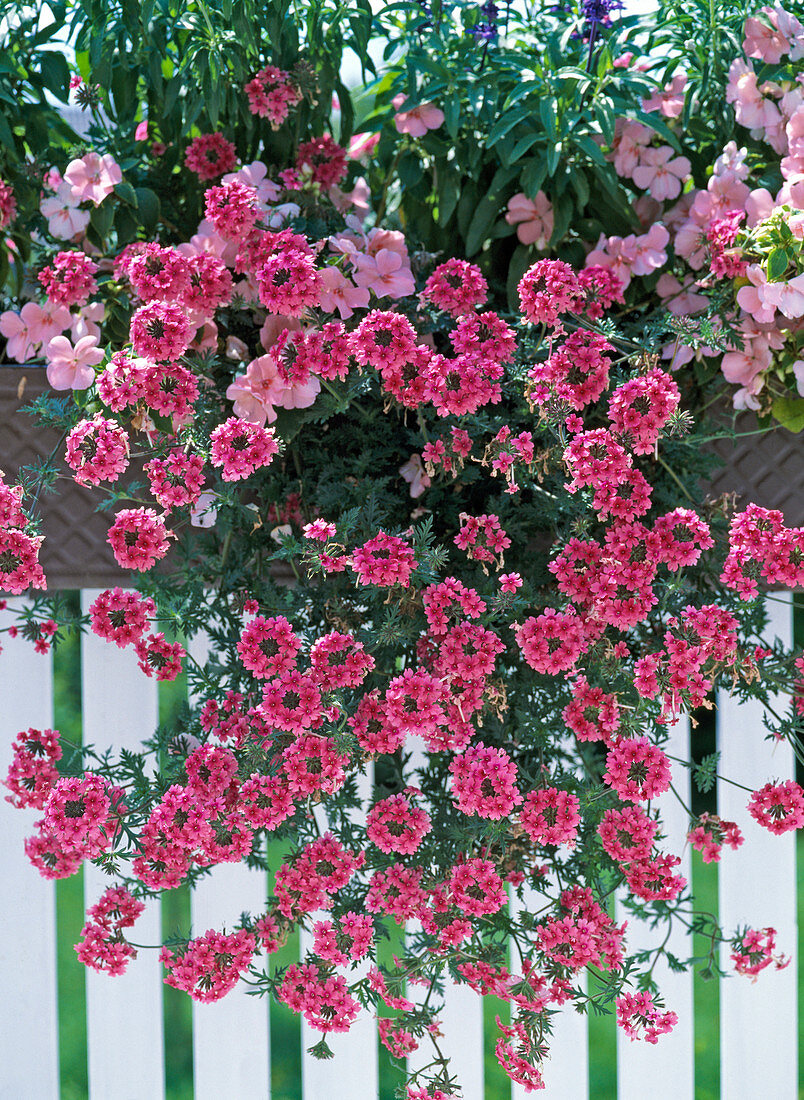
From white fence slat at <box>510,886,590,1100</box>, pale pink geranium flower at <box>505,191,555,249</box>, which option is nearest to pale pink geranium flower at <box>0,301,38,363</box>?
pale pink geranium flower at <box>505,191,555,249</box>

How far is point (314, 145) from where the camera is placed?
141cm

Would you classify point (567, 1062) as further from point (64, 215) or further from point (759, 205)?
point (64, 215)

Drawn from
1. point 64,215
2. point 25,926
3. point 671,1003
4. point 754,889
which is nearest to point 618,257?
point 64,215

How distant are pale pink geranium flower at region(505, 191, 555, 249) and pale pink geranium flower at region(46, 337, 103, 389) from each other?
607mm

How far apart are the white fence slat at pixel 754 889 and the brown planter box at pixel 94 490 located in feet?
0.90

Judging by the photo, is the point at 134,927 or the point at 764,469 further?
the point at 134,927

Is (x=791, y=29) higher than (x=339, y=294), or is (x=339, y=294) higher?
(x=791, y=29)

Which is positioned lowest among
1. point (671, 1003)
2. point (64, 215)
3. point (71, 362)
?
point (671, 1003)

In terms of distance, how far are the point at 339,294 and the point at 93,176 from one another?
0.42m

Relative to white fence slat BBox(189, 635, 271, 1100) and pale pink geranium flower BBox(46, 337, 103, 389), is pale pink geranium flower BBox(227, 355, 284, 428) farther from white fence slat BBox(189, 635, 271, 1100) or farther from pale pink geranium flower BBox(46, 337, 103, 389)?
white fence slat BBox(189, 635, 271, 1100)

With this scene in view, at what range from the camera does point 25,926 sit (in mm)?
1625

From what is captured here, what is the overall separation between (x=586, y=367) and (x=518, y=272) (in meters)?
0.31

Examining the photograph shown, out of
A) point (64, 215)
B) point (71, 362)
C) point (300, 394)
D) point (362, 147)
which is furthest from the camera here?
point (362, 147)

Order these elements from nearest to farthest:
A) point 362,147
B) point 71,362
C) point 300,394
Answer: point 300,394 < point 71,362 < point 362,147
